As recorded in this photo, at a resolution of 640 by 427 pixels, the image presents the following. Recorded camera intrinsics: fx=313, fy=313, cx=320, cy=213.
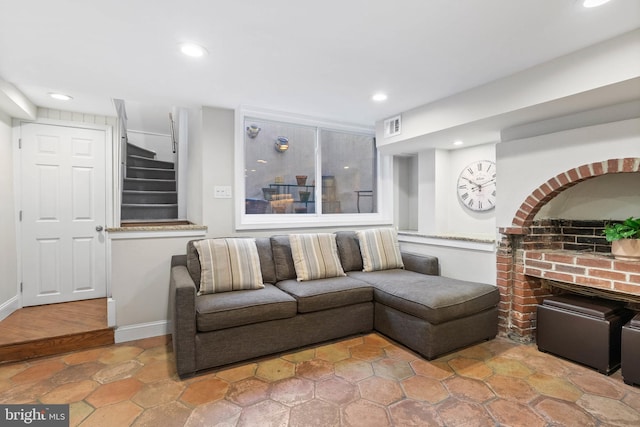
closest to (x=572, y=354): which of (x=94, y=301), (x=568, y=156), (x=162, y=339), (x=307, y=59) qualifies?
(x=568, y=156)

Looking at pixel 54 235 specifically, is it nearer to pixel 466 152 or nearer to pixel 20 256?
pixel 20 256

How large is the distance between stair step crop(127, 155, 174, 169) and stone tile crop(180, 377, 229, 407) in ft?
15.1

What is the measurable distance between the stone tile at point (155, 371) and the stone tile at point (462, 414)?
5.79 feet

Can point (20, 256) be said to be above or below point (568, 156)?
below

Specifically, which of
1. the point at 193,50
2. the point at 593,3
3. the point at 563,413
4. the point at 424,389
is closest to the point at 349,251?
the point at 424,389

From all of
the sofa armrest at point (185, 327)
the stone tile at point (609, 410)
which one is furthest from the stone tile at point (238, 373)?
the stone tile at point (609, 410)

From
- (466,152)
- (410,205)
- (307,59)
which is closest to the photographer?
(307,59)

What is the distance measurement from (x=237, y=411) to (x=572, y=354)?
7.98 ft

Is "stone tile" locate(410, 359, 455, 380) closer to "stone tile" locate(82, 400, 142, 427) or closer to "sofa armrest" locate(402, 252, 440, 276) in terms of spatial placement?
"sofa armrest" locate(402, 252, 440, 276)

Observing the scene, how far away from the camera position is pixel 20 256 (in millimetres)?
3184

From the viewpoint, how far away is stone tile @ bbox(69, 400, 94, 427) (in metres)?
1.72

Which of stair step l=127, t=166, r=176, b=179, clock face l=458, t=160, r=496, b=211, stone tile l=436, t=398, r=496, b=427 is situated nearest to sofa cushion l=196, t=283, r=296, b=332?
stone tile l=436, t=398, r=496, b=427

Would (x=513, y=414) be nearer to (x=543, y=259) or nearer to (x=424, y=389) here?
(x=424, y=389)

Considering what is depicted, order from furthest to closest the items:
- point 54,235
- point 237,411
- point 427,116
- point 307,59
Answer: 1. point 54,235
2. point 427,116
3. point 307,59
4. point 237,411
